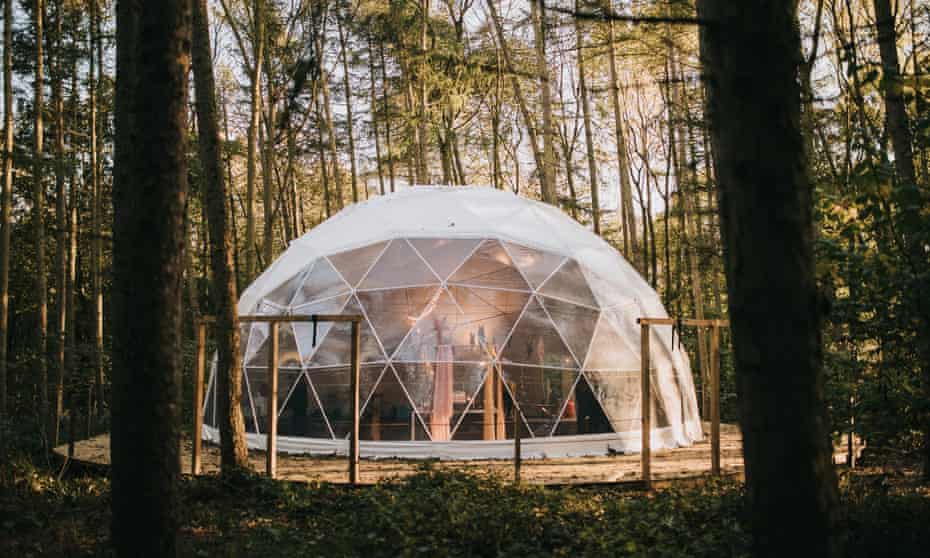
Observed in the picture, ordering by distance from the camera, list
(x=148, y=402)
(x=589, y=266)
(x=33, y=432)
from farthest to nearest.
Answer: (x=33, y=432) < (x=589, y=266) < (x=148, y=402)

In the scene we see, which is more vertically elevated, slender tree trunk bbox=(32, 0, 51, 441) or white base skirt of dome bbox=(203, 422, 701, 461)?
slender tree trunk bbox=(32, 0, 51, 441)

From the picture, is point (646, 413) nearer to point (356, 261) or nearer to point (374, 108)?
point (356, 261)

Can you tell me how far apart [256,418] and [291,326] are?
152 cm

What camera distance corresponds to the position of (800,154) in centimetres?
274

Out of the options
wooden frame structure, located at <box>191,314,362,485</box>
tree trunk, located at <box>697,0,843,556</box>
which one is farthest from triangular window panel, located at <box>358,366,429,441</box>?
tree trunk, located at <box>697,0,843,556</box>

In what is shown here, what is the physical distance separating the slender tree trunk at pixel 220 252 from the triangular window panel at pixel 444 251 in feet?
13.3

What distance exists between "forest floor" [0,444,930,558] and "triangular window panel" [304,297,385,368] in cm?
302

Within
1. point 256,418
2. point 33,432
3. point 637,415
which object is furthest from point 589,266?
point 33,432

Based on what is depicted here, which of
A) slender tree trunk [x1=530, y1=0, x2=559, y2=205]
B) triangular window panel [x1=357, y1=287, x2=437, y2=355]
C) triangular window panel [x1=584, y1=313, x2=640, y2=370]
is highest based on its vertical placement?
slender tree trunk [x1=530, y1=0, x2=559, y2=205]

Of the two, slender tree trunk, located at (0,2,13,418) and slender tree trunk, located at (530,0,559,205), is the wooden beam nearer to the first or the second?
slender tree trunk, located at (530,0,559,205)

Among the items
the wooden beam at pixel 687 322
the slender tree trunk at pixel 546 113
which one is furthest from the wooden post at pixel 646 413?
the slender tree trunk at pixel 546 113

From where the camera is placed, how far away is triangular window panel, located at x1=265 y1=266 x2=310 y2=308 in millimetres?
12242

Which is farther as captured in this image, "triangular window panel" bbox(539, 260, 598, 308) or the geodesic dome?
"triangular window panel" bbox(539, 260, 598, 308)

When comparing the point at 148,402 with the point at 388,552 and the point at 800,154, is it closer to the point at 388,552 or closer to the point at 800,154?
the point at 388,552
